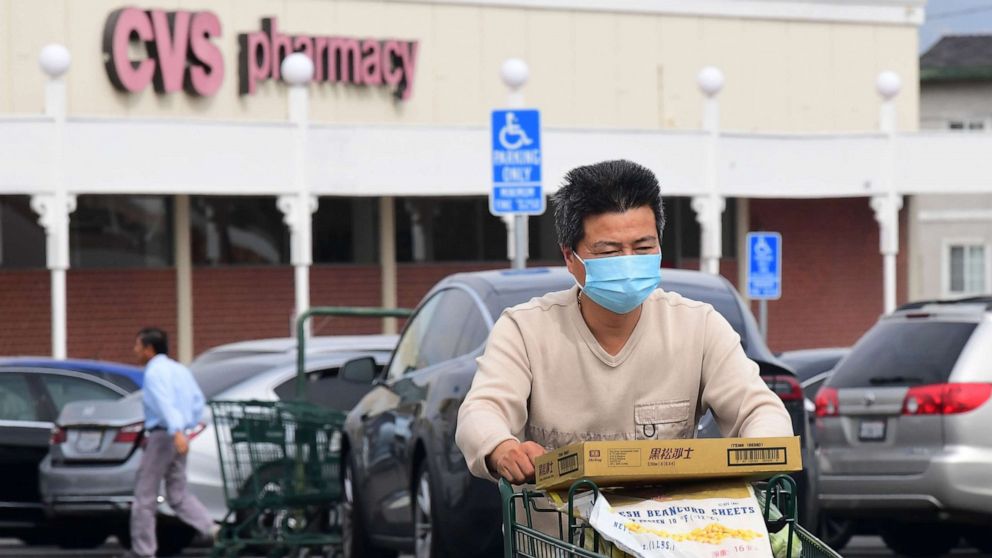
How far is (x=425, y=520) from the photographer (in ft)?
34.0

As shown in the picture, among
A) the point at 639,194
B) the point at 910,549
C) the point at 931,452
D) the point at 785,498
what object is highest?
the point at 639,194

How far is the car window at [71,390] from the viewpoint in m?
17.0

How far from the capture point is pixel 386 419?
36.8 feet

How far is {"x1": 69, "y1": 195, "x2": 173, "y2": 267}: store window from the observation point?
32.5 metres

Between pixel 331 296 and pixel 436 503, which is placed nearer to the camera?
pixel 436 503

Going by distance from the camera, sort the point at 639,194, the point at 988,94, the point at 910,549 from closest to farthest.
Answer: the point at 639,194
the point at 910,549
the point at 988,94

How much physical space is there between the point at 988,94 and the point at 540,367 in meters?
51.0

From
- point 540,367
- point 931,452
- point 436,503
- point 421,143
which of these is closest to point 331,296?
point 421,143

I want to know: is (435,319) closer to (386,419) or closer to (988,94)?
(386,419)

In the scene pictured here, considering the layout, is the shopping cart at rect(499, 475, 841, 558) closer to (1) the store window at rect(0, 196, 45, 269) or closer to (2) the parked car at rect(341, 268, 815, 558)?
(2) the parked car at rect(341, 268, 815, 558)

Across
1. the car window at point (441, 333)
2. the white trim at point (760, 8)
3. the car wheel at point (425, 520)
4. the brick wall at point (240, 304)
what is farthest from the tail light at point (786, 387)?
the white trim at point (760, 8)

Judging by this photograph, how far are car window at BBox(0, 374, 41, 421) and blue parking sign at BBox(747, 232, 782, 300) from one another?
40.3 feet

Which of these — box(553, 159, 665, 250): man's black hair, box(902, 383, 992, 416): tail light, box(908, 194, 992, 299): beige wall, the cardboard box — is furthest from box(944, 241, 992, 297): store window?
the cardboard box

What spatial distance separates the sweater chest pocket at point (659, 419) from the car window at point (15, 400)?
1245 cm
